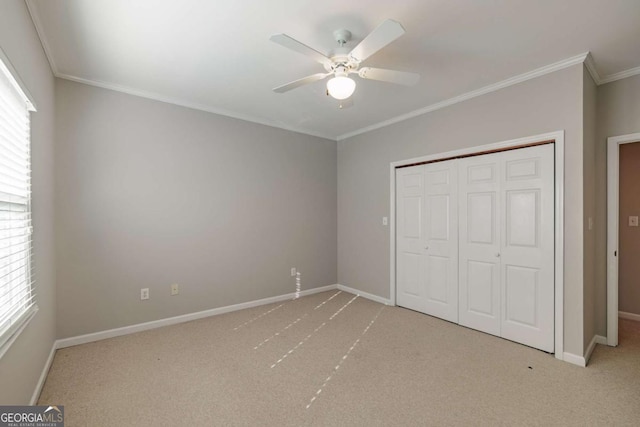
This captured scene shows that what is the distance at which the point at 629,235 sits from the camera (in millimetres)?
3637

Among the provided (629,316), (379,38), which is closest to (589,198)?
(629,316)

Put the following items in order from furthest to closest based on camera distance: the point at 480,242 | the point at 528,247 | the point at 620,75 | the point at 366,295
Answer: the point at 366,295
the point at 480,242
the point at 528,247
the point at 620,75

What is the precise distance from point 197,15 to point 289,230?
287 cm

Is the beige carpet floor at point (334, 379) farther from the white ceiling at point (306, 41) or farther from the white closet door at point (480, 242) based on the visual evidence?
the white ceiling at point (306, 41)

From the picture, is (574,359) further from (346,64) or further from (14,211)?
(14,211)

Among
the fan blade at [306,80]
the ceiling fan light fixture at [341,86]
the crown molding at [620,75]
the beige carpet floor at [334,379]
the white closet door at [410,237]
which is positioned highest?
the crown molding at [620,75]

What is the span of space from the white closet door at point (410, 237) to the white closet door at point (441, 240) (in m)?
0.08

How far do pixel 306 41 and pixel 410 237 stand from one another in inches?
103

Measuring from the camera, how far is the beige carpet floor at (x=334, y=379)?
188 centimetres

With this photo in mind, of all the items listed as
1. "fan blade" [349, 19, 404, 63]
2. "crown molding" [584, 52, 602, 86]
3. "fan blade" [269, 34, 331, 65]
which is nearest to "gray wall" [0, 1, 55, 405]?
"fan blade" [269, 34, 331, 65]

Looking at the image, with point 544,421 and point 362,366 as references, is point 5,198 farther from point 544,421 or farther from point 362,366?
point 544,421

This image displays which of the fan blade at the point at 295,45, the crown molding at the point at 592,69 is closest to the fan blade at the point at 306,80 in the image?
the fan blade at the point at 295,45

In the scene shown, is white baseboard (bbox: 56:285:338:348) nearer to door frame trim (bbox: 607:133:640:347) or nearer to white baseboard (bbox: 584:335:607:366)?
white baseboard (bbox: 584:335:607:366)

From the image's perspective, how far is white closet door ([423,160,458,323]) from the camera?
341 centimetres
